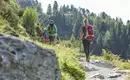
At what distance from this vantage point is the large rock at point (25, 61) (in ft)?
18.3

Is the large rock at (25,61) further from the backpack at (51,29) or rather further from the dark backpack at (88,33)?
the backpack at (51,29)

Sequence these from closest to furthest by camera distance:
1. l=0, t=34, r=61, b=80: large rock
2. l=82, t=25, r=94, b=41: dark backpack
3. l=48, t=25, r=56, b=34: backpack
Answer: l=0, t=34, r=61, b=80: large rock, l=82, t=25, r=94, b=41: dark backpack, l=48, t=25, r=56, b=34: backpack

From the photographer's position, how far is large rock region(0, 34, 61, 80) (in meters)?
5.57

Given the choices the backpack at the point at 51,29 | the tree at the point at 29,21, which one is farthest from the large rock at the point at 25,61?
the tree at the point at 29,21

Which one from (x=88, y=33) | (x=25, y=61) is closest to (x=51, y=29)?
(x=88, y=33)

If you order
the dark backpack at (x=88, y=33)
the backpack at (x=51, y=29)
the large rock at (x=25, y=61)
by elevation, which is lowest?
the backpack at (x=51, y=29)

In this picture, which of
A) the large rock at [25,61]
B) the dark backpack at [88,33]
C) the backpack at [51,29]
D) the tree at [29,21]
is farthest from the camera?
the tree at [29,21]

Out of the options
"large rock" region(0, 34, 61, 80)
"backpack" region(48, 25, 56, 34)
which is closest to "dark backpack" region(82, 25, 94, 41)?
"backpack" region(48, 25, 56, 34)

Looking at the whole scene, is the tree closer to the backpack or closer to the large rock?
the backpack

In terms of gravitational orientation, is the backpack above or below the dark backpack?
below

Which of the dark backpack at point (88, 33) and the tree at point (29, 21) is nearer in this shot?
the dark backpack at point (88, 33)

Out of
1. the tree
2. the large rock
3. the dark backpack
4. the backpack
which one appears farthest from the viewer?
the tree

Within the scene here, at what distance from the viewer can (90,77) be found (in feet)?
40.6

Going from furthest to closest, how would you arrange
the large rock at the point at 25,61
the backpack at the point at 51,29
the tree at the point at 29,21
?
1. the tree at the point at 29,21
2. the backpack at the point at 51,29
3. the large rock at the point at 25,61
